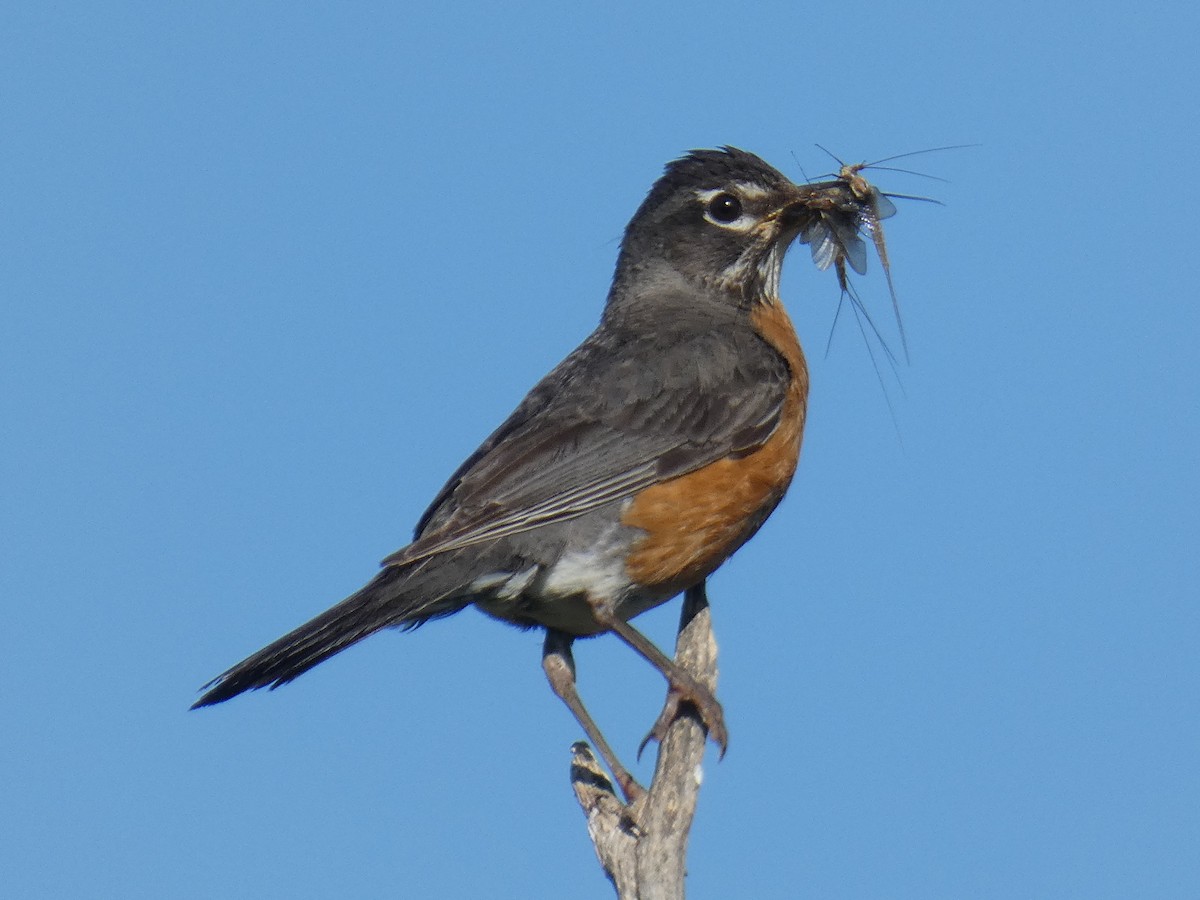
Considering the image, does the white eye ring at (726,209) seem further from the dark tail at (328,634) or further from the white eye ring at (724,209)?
the dark tail at (328,634)

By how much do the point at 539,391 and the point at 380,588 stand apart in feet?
→ 5.16

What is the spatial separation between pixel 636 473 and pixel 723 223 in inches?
69.6

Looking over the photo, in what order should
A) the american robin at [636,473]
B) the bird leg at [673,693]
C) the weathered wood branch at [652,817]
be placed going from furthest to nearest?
1. the american robin at [636,473]
2. the bird leg at [673,693]
3. the weathered wood branch at [652,817]

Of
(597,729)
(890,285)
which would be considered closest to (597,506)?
(597,729)

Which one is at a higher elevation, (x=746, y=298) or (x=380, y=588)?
(x=746, y=298)

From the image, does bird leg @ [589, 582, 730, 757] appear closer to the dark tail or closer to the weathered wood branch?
the weathered wood branch

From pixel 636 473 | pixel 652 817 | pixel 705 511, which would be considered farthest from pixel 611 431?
pixel 652 817

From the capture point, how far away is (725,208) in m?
7.43

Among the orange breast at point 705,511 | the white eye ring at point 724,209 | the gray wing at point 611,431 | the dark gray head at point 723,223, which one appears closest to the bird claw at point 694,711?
the orange breast at point 705,511

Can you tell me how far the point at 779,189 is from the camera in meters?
7.34

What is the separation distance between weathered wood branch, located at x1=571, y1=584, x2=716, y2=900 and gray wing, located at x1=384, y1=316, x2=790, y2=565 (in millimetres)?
981

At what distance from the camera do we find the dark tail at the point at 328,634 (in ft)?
17.3

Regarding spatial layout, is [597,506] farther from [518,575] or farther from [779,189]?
[779,189]

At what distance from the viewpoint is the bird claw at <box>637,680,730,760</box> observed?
5.47m
